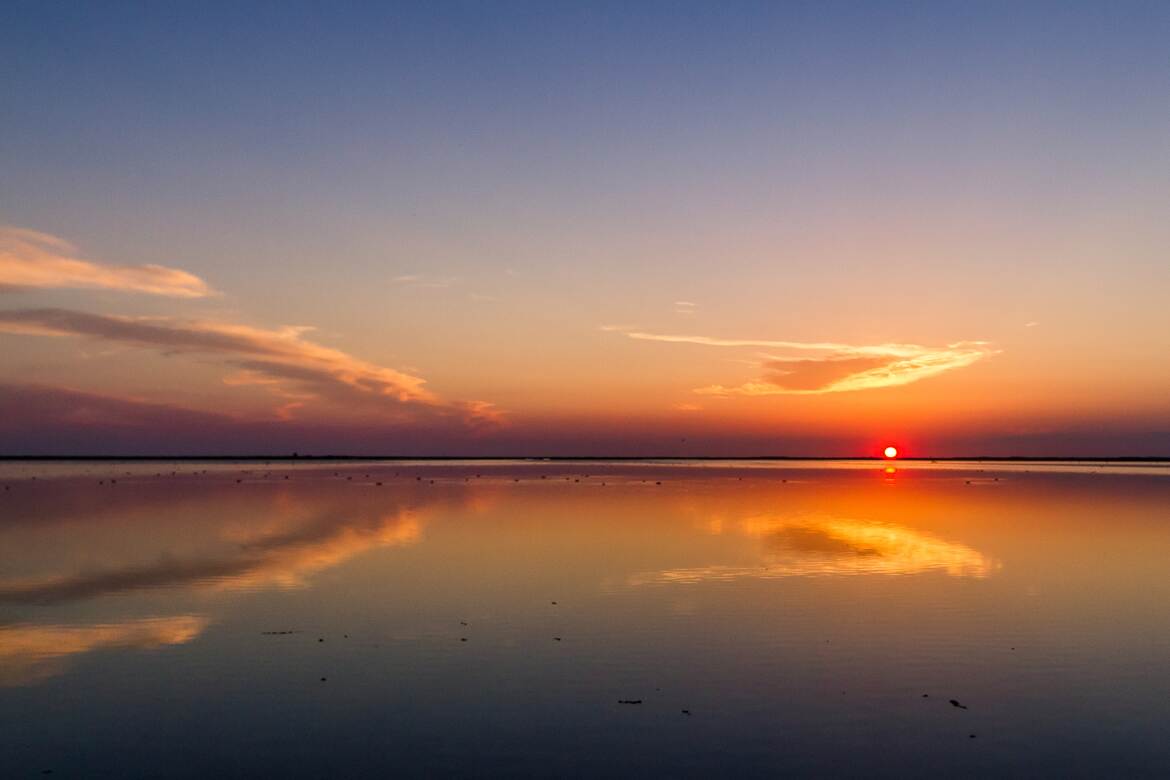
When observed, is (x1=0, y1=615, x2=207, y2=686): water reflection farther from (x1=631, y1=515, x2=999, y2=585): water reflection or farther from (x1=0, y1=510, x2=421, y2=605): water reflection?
(x1=631, y1=515, x2=999, y2=585): water reflection

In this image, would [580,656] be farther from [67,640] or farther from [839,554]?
[839,554]

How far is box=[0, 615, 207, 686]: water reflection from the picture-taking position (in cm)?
1731

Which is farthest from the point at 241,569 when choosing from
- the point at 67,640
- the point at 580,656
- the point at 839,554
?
the point at 839,554

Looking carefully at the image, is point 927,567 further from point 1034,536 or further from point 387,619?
point 387,619

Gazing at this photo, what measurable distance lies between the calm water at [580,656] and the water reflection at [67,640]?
0.10 m

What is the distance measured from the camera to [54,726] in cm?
1394

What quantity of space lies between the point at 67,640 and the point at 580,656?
11463mm

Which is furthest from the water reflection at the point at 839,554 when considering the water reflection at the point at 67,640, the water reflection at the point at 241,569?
the water reflection at the point at 67,640

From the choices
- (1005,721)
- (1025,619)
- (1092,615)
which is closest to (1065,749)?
(1005,721)

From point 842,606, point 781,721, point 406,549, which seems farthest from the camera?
point 406,549

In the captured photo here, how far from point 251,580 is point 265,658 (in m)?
10.7

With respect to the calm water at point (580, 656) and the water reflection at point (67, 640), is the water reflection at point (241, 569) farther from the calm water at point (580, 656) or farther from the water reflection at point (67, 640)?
the water reflection at point (67, 640)

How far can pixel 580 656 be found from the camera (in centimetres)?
1877

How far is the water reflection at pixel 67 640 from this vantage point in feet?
56.8
